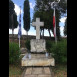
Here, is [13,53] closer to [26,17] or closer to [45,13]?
[45,13]

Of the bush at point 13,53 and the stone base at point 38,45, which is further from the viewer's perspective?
the stone base at point 38,45

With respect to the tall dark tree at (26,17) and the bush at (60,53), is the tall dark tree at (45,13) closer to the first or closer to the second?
the tall dark tree at (26,17)

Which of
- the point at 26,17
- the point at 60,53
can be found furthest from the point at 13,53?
the point at 26,17

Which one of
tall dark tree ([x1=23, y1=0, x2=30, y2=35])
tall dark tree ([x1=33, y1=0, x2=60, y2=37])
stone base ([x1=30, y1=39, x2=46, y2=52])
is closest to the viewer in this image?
stone base ([x1=30, y1=39, x2=46, y2=52])

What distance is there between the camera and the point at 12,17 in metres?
25.5

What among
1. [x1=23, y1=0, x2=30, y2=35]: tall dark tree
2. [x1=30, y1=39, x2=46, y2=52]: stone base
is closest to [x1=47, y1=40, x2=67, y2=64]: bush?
[x1=30, y1=39, x2=46, y2=52]: stone base

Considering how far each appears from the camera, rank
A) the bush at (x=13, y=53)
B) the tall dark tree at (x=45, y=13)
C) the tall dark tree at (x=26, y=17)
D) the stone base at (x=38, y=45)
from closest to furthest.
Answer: the bush at (x=13, y=53) → the stone base at (x=38, y=45) → the tall dark tree at (x=45, y=13) → the tall dark tree at (x=26, y=17)

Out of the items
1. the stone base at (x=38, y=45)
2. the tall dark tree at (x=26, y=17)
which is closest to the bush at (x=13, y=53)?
the stone base at (x=38, y=45)

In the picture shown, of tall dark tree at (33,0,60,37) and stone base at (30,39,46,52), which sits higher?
tall dark tree at (33,0,60,37)

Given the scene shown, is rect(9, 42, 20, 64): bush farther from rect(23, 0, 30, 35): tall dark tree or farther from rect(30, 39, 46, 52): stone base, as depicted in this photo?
rect(23, 0, 30, 35): tall dark tree

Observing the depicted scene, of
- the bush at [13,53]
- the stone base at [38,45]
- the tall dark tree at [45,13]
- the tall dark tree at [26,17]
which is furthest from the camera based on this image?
the tall dark tree at [26,17]
